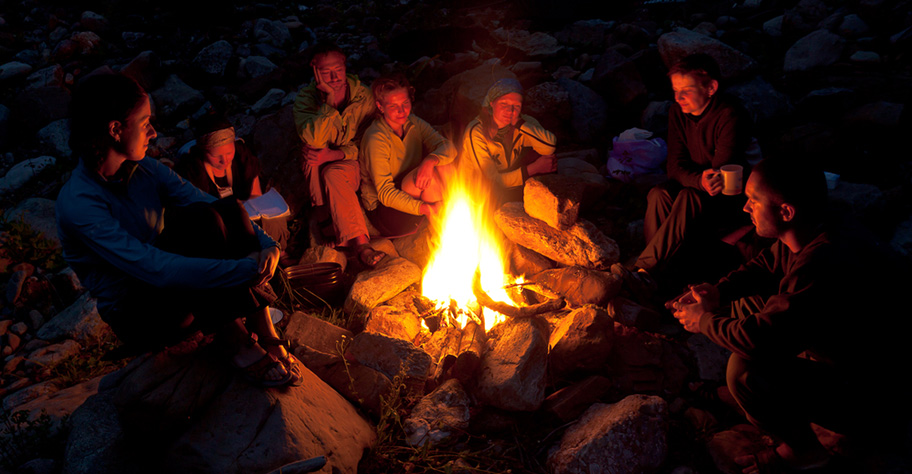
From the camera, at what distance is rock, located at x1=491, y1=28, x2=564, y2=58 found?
8625mm

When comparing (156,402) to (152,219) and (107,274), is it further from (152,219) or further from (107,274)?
(152,219)

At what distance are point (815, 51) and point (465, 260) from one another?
659 centimetres

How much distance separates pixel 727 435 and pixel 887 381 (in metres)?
1.00

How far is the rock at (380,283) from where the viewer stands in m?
4.83

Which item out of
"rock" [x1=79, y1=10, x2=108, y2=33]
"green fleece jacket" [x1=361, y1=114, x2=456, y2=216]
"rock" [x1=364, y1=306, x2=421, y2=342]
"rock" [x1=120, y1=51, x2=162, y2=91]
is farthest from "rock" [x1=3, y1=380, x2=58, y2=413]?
"rock" [x1=79, y1=10, x2=108, y2=33]

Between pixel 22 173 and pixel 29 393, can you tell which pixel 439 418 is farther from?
pixel 22 173

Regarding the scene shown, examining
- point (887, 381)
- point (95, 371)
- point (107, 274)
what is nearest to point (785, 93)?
point (887, 381)

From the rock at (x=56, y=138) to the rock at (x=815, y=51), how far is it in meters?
11.7

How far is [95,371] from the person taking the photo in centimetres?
421

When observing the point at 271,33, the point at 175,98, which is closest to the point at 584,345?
the point at 175,98

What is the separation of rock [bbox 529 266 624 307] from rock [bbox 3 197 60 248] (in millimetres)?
5941

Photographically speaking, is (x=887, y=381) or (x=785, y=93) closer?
(x=887, y=381)

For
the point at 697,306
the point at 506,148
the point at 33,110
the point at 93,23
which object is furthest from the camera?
the point at 93,23

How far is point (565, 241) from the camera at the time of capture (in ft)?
16.4
